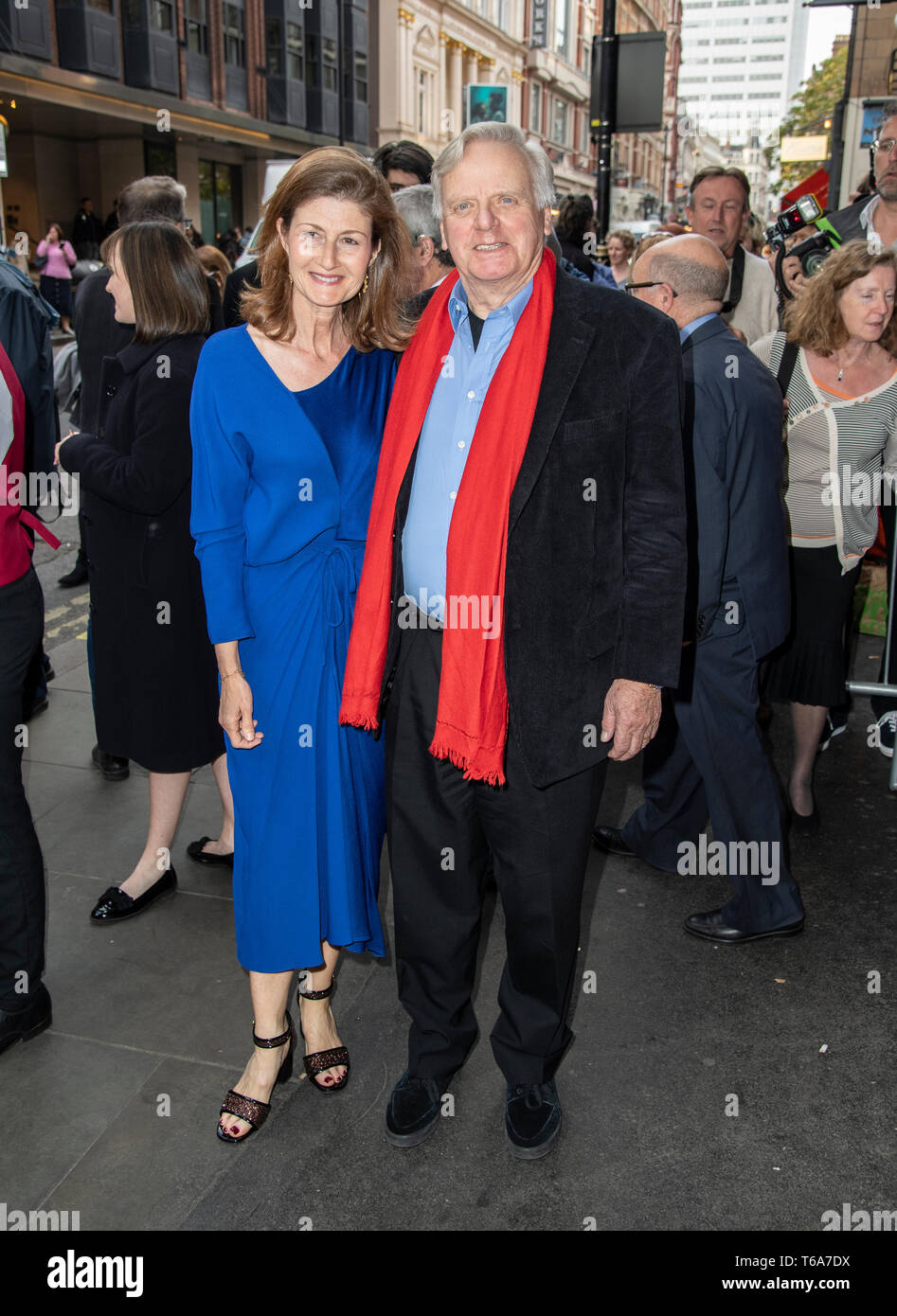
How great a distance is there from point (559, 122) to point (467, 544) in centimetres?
7052

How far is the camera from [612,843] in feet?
14.1

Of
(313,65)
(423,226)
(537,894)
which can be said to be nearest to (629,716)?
(537,894)

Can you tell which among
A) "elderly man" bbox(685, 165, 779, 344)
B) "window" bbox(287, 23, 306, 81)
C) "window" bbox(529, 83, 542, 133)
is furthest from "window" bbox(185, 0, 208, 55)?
"window" bbox(529, 83, 542, 133)

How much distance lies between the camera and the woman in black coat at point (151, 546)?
10.8 feet

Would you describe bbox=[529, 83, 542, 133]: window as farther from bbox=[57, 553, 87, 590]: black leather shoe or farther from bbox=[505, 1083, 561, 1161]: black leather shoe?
bbox=[505, 1083, 561, 1161]: black leather shoe

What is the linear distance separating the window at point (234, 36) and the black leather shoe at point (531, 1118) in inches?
1301

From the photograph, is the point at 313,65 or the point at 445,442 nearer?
the point at 445,442

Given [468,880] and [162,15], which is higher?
[162,15]

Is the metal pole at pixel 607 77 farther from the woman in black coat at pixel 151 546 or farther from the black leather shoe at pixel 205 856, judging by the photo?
the black leather shoe at pixel 205 856

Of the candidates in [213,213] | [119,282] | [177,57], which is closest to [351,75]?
[213,213]

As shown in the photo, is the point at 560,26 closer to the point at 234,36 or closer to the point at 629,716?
the point at 234,36

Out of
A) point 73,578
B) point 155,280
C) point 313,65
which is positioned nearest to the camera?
point 155,280

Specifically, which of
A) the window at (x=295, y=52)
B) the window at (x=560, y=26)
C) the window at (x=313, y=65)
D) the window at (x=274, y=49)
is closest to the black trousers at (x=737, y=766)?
the window at (x=274, y=49)
